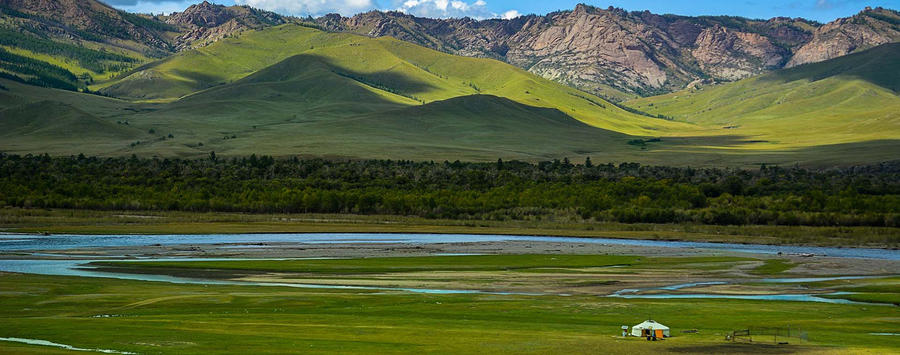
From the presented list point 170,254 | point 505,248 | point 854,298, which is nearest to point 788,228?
point 505,248

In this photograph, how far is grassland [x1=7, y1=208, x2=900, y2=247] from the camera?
96875 millimetres

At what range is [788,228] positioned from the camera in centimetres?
10612

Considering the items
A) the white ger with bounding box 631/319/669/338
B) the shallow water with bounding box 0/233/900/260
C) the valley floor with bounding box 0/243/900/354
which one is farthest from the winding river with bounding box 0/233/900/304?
the white ger with bounding box 631/319/669/338

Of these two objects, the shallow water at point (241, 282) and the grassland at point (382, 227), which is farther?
the grassland at point (382, 227)

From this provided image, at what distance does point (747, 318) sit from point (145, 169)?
147242mm

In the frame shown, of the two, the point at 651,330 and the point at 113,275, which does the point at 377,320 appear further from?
the point at 113,275

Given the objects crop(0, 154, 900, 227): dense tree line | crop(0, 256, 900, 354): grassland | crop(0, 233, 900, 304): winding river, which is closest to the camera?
crop(0, 256, 900, 354): grassland

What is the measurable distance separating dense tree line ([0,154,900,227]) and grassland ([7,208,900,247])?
200 inches

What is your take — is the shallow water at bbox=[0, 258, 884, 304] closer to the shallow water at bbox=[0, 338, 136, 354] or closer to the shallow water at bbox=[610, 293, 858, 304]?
the shallow water at bbox=[610, 293, 858, 304]

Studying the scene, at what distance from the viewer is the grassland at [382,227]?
96875 millimetres

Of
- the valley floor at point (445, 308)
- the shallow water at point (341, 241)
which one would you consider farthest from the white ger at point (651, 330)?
the shallow water at point (341, 241)

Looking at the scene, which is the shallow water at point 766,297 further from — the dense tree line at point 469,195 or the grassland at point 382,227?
the dense tree line at point 469,195

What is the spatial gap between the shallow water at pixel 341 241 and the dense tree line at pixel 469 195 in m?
21.0

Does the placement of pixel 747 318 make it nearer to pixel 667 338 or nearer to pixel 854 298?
pixel 667 338
